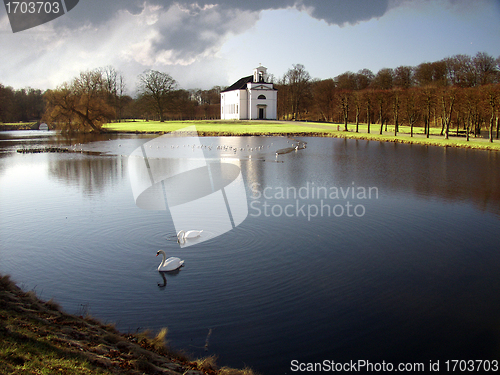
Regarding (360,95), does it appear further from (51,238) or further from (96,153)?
(51,238)

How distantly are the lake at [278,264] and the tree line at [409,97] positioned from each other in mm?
24697

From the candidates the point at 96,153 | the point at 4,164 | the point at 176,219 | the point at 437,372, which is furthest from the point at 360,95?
the point at 437,372

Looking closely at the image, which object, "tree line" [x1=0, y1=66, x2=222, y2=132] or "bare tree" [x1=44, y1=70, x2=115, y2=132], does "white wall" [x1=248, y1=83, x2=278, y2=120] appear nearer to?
"tree line" [x1=0, y1=66, x2=222, y2=132]

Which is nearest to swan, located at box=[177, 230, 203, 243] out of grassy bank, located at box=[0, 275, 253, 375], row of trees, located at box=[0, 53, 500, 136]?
grassy bank, located at box=[0, 275, 253, 375]

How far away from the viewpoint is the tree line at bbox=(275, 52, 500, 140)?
36969 mm

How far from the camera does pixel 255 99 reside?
73375 millimetres

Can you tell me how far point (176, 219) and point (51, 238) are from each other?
2.98m

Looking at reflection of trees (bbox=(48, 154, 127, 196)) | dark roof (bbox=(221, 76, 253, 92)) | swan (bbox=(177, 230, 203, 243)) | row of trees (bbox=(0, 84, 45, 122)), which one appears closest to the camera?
swan (bbox=(177, 230, 203, 243))

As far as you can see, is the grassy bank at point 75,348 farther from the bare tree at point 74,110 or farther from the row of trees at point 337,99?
the bare tree at point 74,110

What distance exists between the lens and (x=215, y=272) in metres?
7.11

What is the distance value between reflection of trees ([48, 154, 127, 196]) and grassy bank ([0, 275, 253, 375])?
9126mm

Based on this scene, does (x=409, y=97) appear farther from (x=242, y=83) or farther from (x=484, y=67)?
(x=242, y=83)

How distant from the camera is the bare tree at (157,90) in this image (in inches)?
2916

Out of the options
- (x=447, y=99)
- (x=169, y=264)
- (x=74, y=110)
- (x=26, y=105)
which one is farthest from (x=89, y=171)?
(x=26, y=105)
